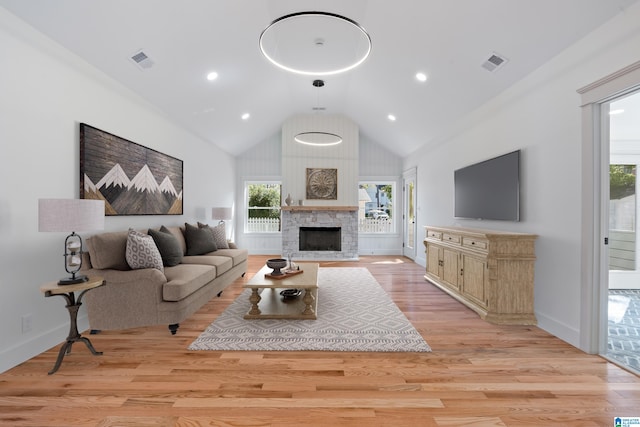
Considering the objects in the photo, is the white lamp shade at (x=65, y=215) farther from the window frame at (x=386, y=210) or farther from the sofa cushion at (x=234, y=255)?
the window frame at (x=386, y=210)

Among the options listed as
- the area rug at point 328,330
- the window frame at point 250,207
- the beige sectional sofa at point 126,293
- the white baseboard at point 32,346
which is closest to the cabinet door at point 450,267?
the area rug at point 328,330

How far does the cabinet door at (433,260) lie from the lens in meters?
4.72

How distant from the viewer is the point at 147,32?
9.97ft

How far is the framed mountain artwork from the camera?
3.13 meters

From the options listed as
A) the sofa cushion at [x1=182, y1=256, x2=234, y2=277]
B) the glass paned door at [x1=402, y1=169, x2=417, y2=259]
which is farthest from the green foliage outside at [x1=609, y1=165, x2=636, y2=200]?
Answer: the sofa cushion at [x1=182, y1=256, x2=234, y2=277]

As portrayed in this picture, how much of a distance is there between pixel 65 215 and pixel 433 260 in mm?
4687

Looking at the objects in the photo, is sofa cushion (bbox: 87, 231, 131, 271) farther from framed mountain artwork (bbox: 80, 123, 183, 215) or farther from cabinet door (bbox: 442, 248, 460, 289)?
cabinet door (bbox: 442, 248, 460, 289)

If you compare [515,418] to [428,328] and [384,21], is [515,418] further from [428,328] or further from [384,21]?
[384,21]

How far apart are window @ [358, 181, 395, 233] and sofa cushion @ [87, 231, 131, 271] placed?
20.5 feet

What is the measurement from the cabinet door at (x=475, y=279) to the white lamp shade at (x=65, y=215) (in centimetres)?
383

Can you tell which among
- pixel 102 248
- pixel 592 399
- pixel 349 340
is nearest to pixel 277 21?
pixel 102 248

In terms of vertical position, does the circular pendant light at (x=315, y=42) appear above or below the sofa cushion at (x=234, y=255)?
above

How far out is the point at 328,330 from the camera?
3088 millimetres

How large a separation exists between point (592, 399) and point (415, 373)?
1.11 meters
